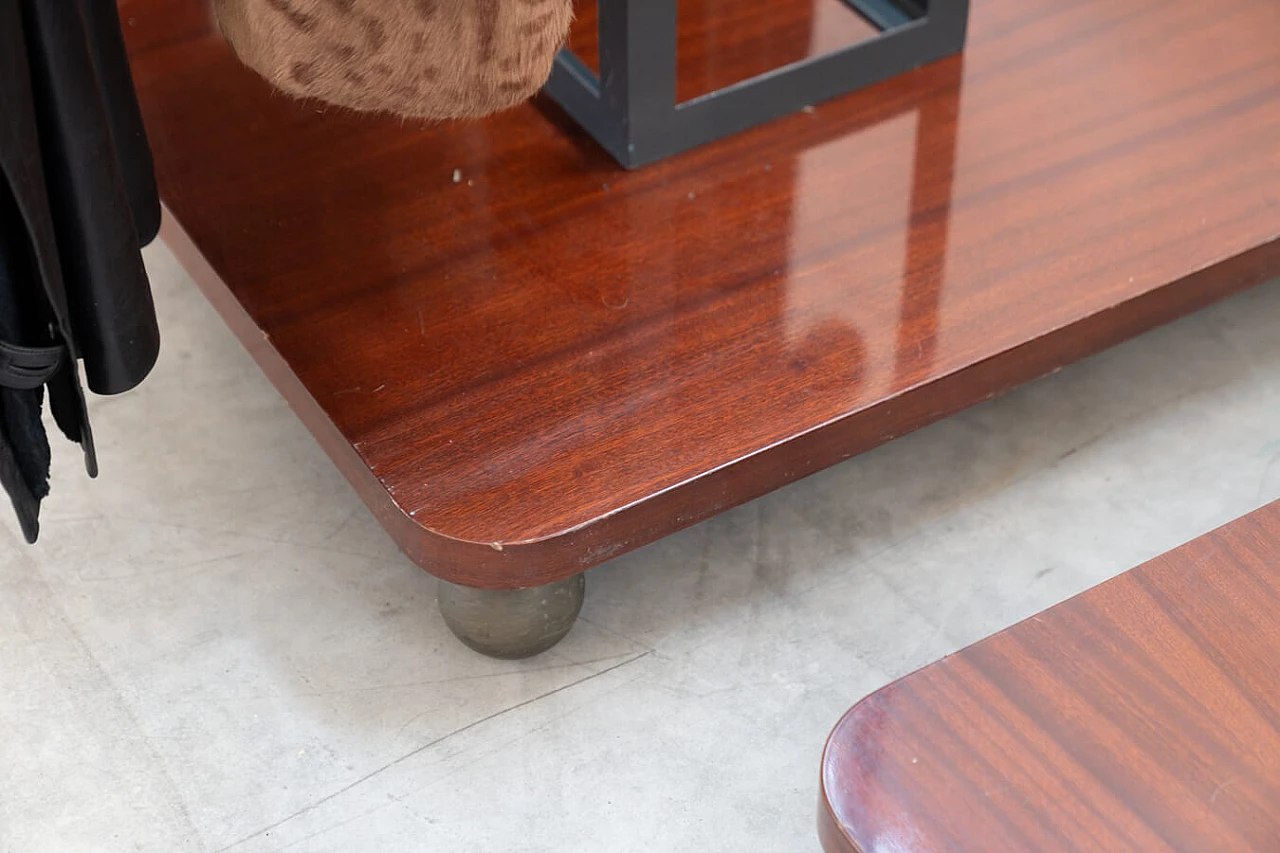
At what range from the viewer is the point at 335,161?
162cm

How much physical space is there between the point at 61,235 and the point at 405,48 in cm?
29

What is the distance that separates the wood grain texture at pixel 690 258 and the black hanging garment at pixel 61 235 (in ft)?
0.75

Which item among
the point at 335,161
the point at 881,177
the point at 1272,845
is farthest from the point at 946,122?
the point at 1272,845

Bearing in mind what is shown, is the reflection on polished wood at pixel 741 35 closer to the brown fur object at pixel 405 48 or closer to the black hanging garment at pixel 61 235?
the brown fur object at pixel 405 48

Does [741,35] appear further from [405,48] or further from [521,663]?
[521,663]

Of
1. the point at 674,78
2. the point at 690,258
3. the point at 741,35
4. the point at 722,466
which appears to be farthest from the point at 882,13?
the point at 722,466

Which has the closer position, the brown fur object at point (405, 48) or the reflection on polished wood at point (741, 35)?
the brown fur object at point (405, 48)

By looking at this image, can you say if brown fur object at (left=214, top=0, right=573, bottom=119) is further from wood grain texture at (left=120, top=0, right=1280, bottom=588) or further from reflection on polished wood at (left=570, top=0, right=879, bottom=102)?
reflection on polished wood at (left=570, top=0, right=879, bottom=102)

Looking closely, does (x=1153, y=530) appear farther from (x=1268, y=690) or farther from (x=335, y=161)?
(x=335, y=161)

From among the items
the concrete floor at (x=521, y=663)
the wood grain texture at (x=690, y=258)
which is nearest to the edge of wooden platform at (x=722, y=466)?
the wood grain texture at (x=690, y=258)

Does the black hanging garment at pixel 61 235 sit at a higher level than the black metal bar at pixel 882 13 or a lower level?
higher

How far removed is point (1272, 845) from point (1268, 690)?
12 centimetres

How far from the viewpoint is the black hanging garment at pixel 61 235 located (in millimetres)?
1021

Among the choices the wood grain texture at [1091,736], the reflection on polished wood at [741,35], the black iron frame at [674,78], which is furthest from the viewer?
the reflection on polished wood at [741,35]
